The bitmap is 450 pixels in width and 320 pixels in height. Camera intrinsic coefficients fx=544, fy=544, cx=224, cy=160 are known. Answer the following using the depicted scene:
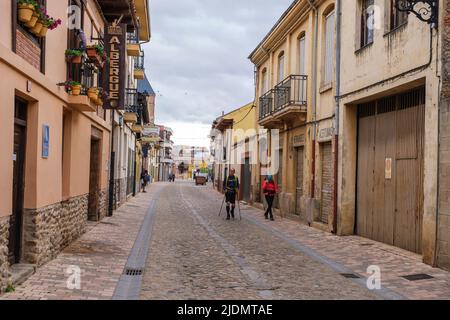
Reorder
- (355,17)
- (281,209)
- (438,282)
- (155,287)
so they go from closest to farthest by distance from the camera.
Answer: (155,287) → (438,282) → (355,17) → (281,209)

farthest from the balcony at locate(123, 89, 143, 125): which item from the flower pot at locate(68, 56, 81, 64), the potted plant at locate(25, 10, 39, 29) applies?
the potted plant at locate(25, 10, 39, 29)

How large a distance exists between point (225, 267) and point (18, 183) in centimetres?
353

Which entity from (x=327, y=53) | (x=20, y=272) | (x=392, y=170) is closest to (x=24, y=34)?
(x=20, y=272)

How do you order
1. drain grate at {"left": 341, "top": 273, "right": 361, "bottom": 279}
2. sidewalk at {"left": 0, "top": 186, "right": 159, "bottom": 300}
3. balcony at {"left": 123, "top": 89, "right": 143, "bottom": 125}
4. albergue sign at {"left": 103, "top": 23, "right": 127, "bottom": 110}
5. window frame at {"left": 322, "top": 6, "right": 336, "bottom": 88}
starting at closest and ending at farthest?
1. sidewalk at {"left": 0, "top": 186, "right": 159, "bottom": 300}
2. drain grate at {"left": 341, "top": 273, "right": 361, "bottom": 279}
3. albergue sign at {"left": 103, "top": 23, "right": 127, "bottom": 110}
4. window frame at {"left": 322, "top": 6, "right": 336, "bottom": 88}
5. balcony at {"left": 123, "top": 89, "right": 143, "bottom": 125}

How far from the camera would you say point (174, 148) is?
125 meters

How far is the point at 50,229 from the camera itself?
905 cm

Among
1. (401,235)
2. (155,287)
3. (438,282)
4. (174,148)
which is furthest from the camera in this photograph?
(174,148)

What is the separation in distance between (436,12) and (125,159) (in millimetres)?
18174

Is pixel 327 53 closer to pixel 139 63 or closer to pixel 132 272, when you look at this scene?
pixel 132 272

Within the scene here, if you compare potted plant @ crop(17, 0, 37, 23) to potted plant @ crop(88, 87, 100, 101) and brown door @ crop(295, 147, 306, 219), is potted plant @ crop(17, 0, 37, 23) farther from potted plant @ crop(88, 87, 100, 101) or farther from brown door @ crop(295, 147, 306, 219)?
brown door @ crop(295, 147, 306, 219)

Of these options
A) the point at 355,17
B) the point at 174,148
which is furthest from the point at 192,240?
the point at 174,148

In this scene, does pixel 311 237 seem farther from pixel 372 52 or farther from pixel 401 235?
pixel 372 52

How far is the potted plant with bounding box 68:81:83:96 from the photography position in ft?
33.1

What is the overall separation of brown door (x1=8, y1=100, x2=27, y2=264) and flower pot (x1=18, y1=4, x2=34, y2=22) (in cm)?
120
